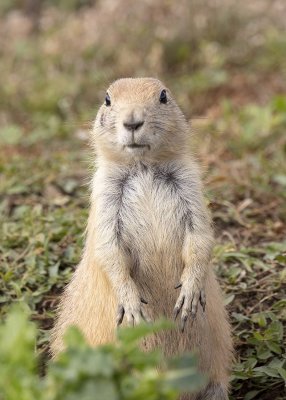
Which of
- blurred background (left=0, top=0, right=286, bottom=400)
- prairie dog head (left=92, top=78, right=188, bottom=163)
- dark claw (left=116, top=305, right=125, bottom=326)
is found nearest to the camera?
dark claw (left=116, top=305, right=125, bottom=326)

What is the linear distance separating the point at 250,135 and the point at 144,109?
4.01 metres

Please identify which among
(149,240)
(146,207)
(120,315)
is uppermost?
(146,207)

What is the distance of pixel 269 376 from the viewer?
13.9ft

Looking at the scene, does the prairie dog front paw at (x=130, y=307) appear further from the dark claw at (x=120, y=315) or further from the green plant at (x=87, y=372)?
the green plant at (x=87, y=372)

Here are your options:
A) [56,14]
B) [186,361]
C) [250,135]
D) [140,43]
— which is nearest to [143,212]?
[186,361]

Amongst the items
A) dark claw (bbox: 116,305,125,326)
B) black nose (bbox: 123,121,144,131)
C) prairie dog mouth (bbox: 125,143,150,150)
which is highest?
black nose (bbox: 123,121,144,131)

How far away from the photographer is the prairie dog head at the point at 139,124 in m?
3.72

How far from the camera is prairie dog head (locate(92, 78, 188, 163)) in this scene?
146 inches

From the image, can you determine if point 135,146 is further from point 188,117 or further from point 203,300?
point 188,117

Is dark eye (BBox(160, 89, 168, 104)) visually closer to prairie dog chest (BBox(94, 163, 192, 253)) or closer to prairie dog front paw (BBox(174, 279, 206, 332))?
prairie dog chest (BBox(94, 163, 192, 253))

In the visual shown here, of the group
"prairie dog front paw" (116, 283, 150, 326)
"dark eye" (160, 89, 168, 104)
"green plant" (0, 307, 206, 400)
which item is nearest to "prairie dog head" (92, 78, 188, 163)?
"dark eye" (160, 89, 168, 104)

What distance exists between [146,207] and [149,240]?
18cm

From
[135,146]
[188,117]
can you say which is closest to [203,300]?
[135,146]

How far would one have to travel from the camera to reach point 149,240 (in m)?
3.77
